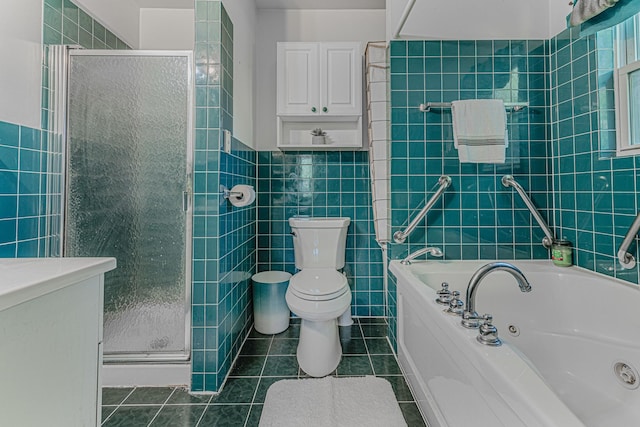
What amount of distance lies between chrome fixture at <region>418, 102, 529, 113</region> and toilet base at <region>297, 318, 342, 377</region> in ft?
4.65

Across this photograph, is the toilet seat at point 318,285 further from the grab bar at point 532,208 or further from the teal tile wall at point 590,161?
the teal tile wall at point 590,161

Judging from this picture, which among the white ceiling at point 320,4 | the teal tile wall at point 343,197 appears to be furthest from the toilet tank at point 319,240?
the white ceiling at point 320,4

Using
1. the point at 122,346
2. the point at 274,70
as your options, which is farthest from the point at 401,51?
the point at 122,346

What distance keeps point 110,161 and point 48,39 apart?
62cm

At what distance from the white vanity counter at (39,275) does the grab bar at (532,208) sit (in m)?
2.01

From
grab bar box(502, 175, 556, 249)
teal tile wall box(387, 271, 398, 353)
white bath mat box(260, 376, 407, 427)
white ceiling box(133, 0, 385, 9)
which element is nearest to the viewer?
white bath mat box(260, 376, 407, 427)

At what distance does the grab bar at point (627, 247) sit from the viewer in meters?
1.19

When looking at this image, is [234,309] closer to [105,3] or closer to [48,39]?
[48,39]

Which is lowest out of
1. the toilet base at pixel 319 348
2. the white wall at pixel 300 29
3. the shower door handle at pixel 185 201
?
the toilet base at pixel 319 348

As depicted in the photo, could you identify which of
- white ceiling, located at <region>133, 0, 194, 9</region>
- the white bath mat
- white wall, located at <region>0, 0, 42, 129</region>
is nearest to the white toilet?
the white bath mat

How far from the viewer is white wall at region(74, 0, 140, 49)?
1630 millimetres

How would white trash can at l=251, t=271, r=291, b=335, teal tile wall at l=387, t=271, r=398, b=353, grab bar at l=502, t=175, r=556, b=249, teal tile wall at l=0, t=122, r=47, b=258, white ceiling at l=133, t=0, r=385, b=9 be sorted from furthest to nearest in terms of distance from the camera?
white ceiling at l=133, t=0, r=385, b=9
white trash can at l=251, t=271, r=291, b=335
teal tile wall at l=387, t=271, r=398, b=353
grab bar at l=502, t=175, r=556, b=249
teal tile wall at l=0, t=122, r=47, b=258

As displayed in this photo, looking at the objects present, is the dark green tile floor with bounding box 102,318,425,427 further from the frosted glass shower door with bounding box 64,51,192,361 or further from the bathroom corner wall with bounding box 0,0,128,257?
the bathroom corner wall with bounding box 0,0,128,257

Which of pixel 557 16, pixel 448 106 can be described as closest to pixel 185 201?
pixel 448 106
